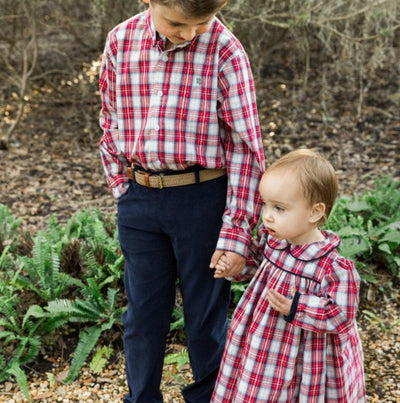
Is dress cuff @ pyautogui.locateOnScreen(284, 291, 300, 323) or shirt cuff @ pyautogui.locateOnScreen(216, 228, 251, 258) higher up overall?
shirt cuff @ pyautogui.locateOnScreen(216, 228, 251, 258)

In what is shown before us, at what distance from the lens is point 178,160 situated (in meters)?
2.21

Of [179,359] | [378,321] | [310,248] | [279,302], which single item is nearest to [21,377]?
[179,359]

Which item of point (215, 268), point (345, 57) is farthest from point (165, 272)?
point (345, 57)

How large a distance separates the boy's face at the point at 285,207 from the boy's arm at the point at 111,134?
2.07ft

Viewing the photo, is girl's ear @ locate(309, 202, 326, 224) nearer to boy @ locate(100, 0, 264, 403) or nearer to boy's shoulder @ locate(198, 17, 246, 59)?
boy @ locate(100, 0, 264, 403)

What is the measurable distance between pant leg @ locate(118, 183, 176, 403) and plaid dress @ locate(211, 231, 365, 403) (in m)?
0.36

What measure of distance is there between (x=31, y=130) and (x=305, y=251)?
17.1 ft

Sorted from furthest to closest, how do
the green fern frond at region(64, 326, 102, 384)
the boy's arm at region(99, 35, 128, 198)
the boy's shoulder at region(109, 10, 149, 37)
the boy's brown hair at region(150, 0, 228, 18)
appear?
1. the green fern frond at region(64, 326, 102, 384)
2. the boy's arm at region(99, 35, 128, 198)
3. the boy's shoulder at region(109, 10, 149, 37)
4. the boy's brown hair at region(150, 0, 228, 18)

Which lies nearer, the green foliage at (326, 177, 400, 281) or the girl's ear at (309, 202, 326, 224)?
the girl's ear at (309, 202, 326, 224)

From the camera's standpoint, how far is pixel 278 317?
2184 mm

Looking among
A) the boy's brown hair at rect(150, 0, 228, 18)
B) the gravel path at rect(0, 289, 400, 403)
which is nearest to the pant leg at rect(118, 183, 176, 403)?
the gravel path at rect(0, 289, 400, 403)

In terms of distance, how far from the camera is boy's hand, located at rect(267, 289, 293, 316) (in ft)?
6.77

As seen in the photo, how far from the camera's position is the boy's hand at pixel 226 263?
7.43 feet

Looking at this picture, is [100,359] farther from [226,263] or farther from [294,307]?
[294,307]
